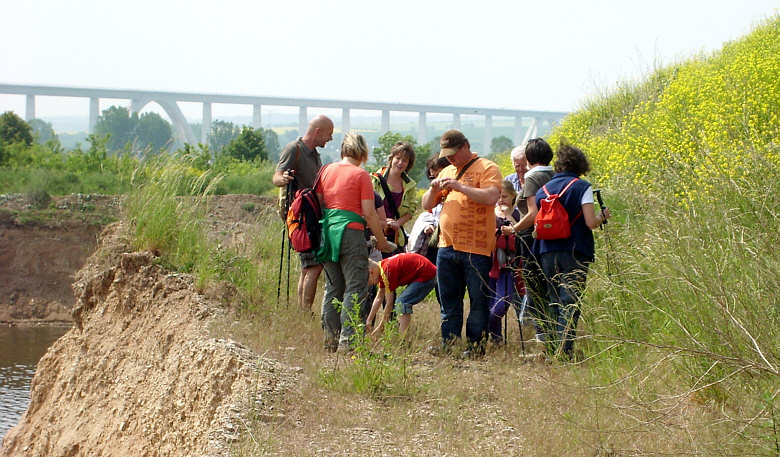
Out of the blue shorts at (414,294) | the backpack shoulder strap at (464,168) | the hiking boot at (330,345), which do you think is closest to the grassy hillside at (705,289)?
the backpack shoulder strap at (464,168)

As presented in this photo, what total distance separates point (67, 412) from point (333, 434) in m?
6.18

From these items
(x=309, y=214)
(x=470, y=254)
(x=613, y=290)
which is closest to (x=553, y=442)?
(x=613, y=290)

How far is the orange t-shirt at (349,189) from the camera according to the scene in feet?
22.6

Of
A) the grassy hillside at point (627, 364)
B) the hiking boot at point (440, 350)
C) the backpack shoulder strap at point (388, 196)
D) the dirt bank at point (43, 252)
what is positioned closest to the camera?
the grassy hillside at point (627, 364)

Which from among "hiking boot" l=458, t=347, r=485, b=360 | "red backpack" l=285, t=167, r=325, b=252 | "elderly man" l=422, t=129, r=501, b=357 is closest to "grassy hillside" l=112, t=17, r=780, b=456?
"hiking boot" l=458, t=347, r=485, b=360

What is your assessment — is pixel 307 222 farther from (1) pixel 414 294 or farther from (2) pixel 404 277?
(1) pixel 414 294

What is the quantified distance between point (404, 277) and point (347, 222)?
759 mm

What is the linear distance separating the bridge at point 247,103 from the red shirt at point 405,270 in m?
115

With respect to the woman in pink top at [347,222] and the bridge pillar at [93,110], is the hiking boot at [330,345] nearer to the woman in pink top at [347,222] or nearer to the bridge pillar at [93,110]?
the woman in pink top at [347,222]

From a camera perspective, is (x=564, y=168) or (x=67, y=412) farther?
(x=67, y=412)

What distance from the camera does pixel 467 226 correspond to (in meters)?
6.87

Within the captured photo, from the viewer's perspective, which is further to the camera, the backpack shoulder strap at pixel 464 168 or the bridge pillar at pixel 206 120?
the bridge pillar at pixel 206 120

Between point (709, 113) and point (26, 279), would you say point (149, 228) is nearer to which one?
point (709, 113)

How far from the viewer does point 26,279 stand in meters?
33.3
